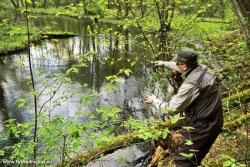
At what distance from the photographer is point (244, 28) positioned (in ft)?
15.6

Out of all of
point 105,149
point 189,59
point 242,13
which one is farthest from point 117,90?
point 189,59

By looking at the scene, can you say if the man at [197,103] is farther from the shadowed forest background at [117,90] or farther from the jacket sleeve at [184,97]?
the shadowed forest background at [117,90]

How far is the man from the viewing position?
12.0ft

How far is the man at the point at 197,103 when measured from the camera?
12.0 ft

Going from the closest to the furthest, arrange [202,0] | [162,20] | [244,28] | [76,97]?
[244,28], [162,20], [202,0], [76,97]

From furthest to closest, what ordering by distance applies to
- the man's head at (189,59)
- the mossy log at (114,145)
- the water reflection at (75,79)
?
the water reflection at (75,79) < the mossy log at (114,145) < the man's head at (189,59)

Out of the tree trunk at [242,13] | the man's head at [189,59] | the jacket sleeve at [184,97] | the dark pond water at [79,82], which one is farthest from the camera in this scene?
the dark pond water at [79,82]

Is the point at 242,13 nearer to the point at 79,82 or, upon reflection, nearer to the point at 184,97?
the point at 184,97

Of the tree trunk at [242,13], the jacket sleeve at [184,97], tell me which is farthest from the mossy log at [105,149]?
the tree trunk at [242,13]

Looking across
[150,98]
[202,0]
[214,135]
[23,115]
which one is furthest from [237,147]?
[23,115]

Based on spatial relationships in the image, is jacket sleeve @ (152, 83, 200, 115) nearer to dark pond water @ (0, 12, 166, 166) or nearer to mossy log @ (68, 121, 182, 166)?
mossy log @ (68, 121, 182, 166)

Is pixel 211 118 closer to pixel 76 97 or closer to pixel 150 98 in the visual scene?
pixel 150 98

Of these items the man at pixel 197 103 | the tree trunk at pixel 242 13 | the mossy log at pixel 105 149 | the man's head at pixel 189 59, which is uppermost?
the tree trunk at pixel 242 13

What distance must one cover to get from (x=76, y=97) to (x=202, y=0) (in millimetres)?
6515
